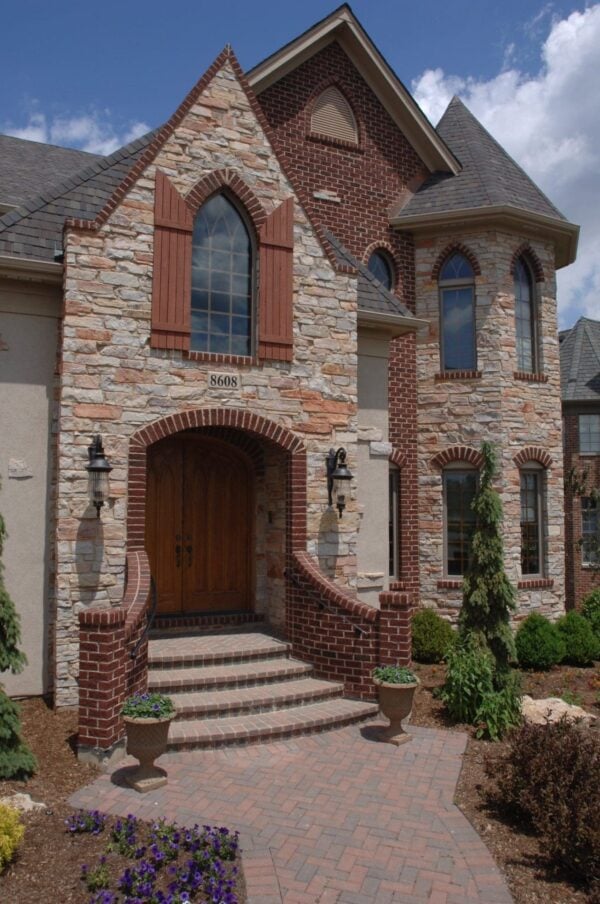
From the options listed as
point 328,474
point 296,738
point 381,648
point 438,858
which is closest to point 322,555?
point 328,474

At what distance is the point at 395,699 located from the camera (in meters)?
7.41

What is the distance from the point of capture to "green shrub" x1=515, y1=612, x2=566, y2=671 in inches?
475

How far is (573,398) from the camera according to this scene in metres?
22.9

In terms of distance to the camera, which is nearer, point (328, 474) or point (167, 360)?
point (167, 360)

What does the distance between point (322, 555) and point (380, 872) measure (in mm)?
5169

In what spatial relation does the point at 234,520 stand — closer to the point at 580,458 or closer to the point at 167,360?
the point at 167,360

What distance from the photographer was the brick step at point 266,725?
6.99 meters

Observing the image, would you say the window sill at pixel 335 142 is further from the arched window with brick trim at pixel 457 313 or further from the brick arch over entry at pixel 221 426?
the brick arch over entry at pixel 221 426

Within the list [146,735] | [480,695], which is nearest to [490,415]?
[480,695]

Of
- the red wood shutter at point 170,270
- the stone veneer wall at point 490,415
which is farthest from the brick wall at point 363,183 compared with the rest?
the red wood shutter at point 170,270

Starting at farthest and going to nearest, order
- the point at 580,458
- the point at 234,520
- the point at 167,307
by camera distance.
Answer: the point at 580,458
the point at 234,520
the point at 167,307

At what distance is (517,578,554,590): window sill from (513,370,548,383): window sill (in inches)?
156

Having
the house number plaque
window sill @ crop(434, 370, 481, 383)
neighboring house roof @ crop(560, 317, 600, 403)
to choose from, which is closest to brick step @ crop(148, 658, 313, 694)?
the house number plaque

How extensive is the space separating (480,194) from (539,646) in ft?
28.8
